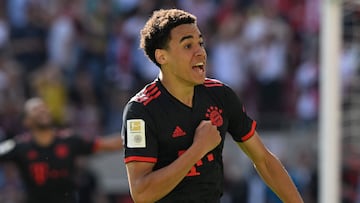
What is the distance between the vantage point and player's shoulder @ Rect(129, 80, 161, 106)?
214 inches

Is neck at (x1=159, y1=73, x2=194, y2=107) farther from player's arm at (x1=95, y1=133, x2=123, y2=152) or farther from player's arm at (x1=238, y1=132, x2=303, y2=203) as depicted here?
player's arm at (x1=95, y1=133, x2=123, y2=152)

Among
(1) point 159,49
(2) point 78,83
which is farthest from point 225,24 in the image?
(1) point 159,49

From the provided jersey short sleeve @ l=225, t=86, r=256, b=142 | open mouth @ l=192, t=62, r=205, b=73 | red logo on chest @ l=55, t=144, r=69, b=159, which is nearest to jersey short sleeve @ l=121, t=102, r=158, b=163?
open mouth @ l=192, t=62, r=205, b=73

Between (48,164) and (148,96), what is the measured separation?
16.0ft

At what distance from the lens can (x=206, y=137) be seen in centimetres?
527

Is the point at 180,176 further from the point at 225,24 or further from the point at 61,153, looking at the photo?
the point at 225,24

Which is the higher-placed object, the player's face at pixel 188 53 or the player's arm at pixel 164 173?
the player's face at pixel 188 53

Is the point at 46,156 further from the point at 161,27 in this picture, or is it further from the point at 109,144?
the point at 161,27

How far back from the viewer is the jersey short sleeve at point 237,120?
18.6ft

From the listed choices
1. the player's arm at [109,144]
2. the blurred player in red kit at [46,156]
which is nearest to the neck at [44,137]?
the blurred player in red kit at [46,156]

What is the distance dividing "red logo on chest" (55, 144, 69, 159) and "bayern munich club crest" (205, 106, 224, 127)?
4873 mm

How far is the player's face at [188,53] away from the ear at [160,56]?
1.7 inches

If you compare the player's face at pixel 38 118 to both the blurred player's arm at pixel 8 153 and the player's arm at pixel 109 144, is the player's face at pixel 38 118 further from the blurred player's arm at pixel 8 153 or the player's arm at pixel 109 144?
the player's arm at pixel 109 144

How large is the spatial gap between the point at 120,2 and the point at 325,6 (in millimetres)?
4888
